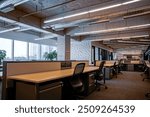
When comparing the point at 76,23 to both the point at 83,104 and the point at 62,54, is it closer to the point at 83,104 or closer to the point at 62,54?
the point at 62,54

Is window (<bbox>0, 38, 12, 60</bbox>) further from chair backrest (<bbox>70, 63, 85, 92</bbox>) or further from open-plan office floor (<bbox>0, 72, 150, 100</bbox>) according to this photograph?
chair backrest (<bbox>70, 63, 85, 92</bbox>)

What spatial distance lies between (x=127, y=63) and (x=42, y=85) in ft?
33.3

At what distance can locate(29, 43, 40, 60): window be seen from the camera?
9.90 m

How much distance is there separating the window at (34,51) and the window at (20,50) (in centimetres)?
45

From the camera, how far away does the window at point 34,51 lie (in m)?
9.90

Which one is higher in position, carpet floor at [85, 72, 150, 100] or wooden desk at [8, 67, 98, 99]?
wooden desk at [8, 67, 98, 99]

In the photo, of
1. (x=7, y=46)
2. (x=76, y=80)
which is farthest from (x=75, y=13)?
(x=7, y=46)

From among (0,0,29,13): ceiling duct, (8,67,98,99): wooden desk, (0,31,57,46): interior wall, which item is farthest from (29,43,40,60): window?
(8,67,98,99): wooden desk

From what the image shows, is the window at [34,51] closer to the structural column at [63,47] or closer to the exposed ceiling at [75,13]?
the structural column at [63,47]

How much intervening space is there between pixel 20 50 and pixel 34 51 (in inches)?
52.7

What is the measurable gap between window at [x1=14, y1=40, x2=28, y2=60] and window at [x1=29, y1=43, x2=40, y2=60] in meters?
0.45

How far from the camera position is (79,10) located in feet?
15.5

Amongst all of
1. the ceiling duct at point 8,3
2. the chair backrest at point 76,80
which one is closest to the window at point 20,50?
the ceiling duct at point 8,3

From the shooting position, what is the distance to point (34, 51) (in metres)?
10.3
